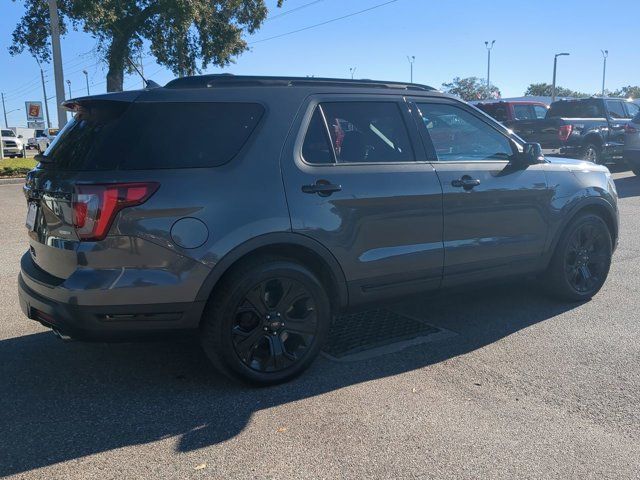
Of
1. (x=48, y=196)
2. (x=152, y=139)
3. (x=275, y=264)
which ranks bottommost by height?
(x=275, y=264)

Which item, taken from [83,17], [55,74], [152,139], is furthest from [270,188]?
[83,17]

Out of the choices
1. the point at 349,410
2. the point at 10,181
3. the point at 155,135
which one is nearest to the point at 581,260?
the point at 349,410

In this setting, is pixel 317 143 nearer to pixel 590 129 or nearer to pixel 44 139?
pixel 590 129

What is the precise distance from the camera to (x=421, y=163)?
431cm

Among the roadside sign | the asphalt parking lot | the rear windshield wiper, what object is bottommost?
the asphalt parking lot

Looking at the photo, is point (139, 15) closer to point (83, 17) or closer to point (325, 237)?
point (83, 17)

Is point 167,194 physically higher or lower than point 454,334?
higher

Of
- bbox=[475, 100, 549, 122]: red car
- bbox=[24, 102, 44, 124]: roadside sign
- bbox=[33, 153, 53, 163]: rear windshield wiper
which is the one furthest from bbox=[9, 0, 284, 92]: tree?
bbox=[33, 153, 53, 163]: rear windshield wiper

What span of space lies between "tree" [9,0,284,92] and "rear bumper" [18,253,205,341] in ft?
59.5

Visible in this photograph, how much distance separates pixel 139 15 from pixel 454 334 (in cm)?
1983

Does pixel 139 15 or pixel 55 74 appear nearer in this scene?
pixel 55 74

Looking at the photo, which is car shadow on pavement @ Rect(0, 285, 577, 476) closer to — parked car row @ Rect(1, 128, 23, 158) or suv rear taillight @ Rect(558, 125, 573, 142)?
suv rear taillight @ Rect(558, 125, 573, 142)

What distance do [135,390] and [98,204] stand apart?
1251 mm

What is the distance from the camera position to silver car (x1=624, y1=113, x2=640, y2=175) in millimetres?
14398
